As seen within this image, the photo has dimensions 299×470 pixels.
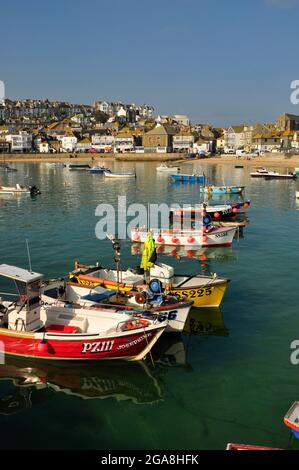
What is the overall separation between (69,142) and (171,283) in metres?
174

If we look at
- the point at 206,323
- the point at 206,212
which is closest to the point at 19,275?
the point at 206,323

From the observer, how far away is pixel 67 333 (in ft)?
47.8

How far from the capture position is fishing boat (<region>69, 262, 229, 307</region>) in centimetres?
1869

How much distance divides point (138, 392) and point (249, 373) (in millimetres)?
3744

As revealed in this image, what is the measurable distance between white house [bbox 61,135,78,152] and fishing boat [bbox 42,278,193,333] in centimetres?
17209

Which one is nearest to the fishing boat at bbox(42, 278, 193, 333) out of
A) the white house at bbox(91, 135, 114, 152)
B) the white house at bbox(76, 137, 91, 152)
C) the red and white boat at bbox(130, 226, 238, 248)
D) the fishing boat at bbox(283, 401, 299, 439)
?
the fishing boat at bbox(283, 401, 299, 439)

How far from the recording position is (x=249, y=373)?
14148 mm

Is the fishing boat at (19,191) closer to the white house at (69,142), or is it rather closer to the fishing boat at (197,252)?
the fishing boat at (197,252)

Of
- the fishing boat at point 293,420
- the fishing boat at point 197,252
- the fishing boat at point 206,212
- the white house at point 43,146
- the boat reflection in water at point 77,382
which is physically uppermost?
the white house at point 43,146

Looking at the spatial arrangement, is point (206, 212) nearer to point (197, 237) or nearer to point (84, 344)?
point (197, 237)

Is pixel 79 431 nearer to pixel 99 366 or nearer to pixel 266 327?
pixel 99 366

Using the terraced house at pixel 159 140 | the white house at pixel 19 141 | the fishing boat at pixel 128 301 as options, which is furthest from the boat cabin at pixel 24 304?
the white house at pixel 19 141

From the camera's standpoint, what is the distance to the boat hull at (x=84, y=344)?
14.2 m

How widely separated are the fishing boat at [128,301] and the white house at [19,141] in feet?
579
